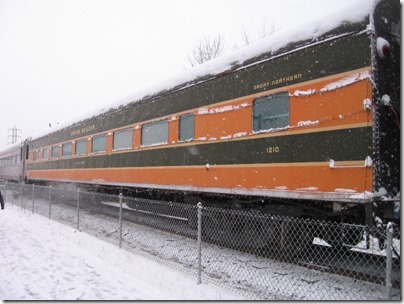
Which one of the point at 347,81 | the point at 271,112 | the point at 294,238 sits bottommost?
the point at 294,238

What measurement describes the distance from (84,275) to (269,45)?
4.57m

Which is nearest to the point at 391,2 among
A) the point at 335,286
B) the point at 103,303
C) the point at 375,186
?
the point at 375,186

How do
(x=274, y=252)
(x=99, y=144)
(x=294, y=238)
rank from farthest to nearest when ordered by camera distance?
(x=99, y=144), (x=274, y=252), (x=294, y=238)

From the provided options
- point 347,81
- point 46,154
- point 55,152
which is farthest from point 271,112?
point 46,154

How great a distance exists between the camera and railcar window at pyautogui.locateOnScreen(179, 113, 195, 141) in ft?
24.6

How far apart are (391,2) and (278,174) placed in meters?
2.93

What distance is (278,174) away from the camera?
5.59 meters

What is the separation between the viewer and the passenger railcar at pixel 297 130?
184 inches

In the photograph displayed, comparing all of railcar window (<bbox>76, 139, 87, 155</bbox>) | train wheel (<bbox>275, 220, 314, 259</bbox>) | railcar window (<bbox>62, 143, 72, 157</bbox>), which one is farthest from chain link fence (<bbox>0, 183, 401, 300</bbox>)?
railcar window (<bbox>62, 143, 72, 157</bbox>)

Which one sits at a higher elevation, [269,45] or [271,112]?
[269,45]

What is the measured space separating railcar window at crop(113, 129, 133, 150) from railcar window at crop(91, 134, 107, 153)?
772mm

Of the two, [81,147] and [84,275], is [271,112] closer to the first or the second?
[84,275]

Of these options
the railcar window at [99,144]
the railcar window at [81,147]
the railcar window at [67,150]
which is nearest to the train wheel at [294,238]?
the railcar window at [99,144]

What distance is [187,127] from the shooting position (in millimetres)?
7656
